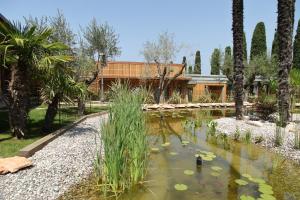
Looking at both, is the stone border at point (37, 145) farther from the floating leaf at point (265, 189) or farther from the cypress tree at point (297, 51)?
the cypress tree at point (297, 51)

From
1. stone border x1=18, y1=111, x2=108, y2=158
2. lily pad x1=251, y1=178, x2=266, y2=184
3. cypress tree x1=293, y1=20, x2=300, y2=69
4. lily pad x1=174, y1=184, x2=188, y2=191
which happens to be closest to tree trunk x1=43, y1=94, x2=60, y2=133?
stone border x1=18, y1=111, x2=108, y2=158

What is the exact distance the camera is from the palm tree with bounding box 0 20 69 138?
652 cm

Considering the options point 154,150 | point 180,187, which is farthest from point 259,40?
point 180,187

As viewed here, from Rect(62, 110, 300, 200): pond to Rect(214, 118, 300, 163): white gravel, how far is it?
33 centimetres

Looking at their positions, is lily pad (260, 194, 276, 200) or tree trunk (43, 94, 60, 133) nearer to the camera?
lily pad (260, 194, 276, 200)

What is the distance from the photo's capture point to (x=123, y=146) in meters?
4.26

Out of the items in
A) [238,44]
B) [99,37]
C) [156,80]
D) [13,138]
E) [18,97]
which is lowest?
[13,138]

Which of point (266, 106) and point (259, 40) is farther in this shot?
point (259, 40)

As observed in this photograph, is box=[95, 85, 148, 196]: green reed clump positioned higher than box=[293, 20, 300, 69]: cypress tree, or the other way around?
box=[293, 20, 300, 69]: cypress tree

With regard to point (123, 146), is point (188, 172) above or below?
below

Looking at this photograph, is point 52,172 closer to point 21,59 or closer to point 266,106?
point 21,59

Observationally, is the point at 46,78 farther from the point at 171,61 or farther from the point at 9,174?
the point at 171,61

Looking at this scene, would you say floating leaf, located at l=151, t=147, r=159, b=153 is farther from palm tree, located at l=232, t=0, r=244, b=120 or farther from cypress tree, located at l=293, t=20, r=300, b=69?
cypress tree, located at l=293, t=20, r=300, b=69

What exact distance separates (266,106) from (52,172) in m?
9.36
